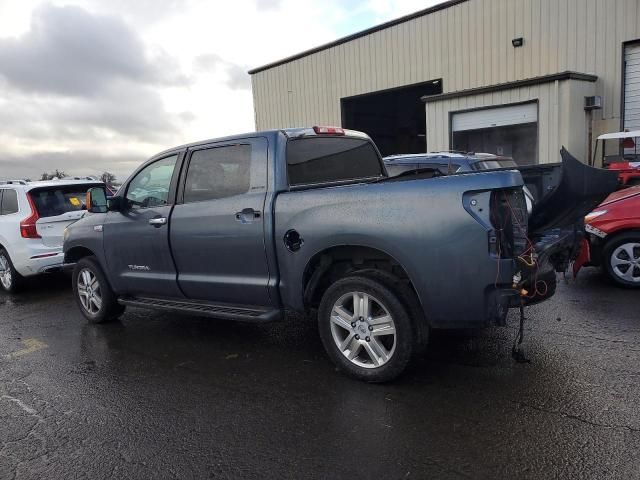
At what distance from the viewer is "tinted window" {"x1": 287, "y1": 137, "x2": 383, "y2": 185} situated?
14.6 ft

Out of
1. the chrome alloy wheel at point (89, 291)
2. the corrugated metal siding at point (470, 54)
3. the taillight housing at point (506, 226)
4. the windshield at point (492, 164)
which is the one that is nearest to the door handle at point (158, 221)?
the chrome alloy wheel at point (89, 291)

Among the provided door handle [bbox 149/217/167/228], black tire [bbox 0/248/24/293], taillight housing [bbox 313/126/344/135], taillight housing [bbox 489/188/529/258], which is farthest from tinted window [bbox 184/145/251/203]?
black tire [bbox 0/248/24/293]

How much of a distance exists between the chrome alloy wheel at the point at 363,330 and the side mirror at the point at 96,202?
3.01m

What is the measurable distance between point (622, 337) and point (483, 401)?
195 centimetres

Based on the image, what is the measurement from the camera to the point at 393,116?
23859 millimetres

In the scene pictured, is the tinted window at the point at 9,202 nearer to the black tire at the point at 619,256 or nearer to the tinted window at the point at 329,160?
the tinted window at the point at 329,160

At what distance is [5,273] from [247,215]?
567 centimetres

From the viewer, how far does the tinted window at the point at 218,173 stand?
446 cm

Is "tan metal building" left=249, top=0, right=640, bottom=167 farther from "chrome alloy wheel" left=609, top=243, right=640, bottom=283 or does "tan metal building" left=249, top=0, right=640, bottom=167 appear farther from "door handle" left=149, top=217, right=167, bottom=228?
"door handle" left=149, top=217, right=167, bottom=228

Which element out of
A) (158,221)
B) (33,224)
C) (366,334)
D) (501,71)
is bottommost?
(366,334)

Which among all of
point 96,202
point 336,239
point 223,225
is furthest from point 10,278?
point 336,239

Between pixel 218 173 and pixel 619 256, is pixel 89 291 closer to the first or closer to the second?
pixel 218 173

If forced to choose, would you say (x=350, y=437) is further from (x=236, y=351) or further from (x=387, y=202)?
(x=236, y=351)

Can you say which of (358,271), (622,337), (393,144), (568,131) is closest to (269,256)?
(358,271)
